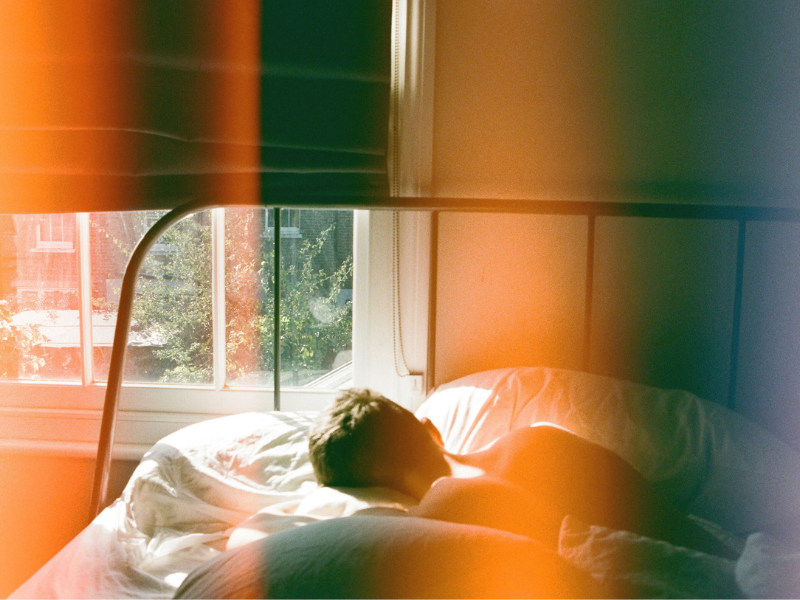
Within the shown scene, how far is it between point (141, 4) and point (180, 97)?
0.75ft

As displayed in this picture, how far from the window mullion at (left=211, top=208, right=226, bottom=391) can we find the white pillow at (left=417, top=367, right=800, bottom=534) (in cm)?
70

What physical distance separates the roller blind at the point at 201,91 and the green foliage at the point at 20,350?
490 millimetres

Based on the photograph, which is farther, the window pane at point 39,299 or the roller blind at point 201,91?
the window pane at point 39,299

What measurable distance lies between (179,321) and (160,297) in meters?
0.09

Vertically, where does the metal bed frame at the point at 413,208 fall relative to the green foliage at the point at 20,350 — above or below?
above

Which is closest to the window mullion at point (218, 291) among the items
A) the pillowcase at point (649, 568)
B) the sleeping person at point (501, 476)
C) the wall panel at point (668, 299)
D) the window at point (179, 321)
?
the window at point (179, 321)

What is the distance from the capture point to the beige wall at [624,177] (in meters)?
1.47

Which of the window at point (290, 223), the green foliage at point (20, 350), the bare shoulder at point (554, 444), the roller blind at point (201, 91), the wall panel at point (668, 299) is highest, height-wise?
the roller blind at point (201, 91)

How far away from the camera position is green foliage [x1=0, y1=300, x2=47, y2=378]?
1.80 m

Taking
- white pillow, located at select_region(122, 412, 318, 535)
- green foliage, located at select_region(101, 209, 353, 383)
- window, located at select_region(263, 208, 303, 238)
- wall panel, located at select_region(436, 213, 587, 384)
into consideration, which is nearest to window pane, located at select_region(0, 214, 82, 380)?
green foliage, located at select_region(101, 209, 353, 383)

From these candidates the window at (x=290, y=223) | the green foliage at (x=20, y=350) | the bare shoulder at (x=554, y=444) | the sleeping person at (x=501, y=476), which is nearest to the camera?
the sleeping person at (x=501, y=476)

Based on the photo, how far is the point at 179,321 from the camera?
1.77 meters

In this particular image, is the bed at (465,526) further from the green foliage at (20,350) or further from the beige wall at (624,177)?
the green foliage at (20,350)

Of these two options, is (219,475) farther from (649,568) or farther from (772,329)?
(772,329)
